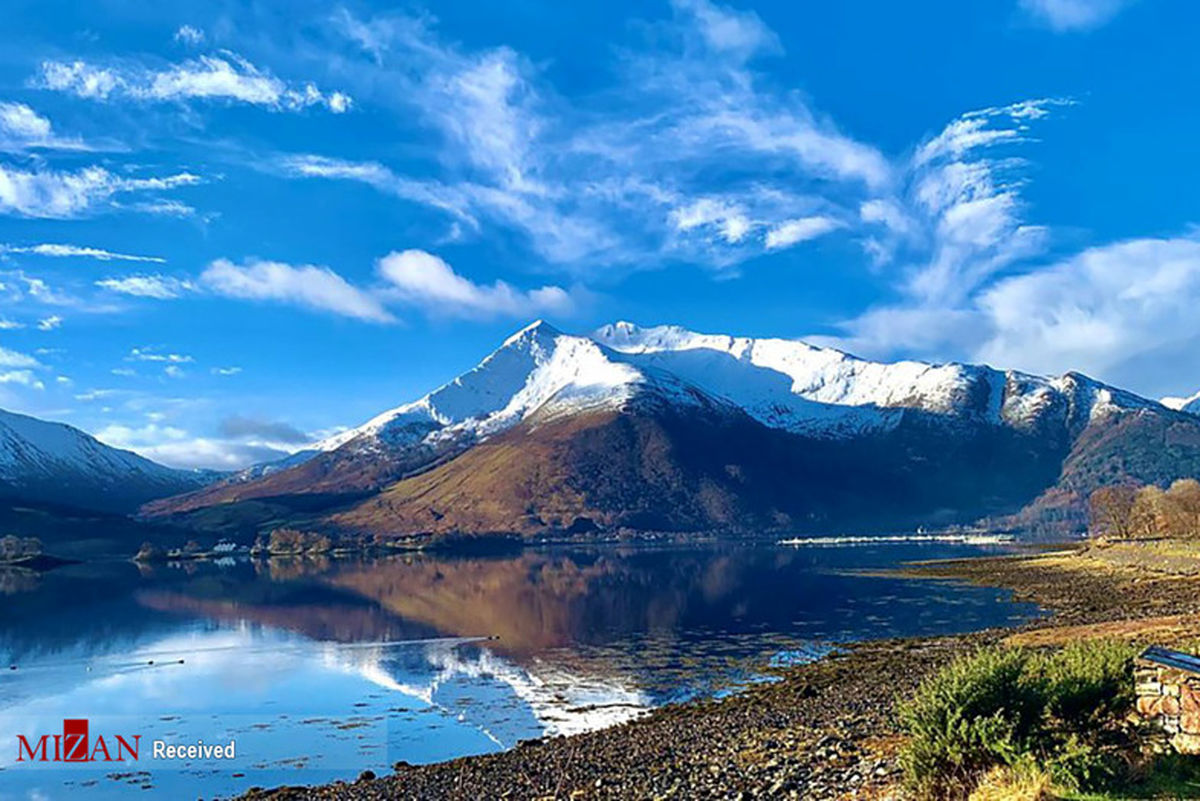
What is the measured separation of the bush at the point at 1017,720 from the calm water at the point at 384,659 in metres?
26.5

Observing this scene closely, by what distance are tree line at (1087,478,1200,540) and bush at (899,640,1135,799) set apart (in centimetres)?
14050

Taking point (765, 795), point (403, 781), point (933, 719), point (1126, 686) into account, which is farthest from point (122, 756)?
point (1126, 686)

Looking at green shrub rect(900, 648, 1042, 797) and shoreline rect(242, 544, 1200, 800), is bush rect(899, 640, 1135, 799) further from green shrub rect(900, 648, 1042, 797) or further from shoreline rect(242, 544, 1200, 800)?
shoreline rect(242, 544, 1200, 800)

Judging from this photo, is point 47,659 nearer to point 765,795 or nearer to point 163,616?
point 163,616

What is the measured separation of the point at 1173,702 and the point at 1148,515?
160500 millimetres

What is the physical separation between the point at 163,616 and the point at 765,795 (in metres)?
109

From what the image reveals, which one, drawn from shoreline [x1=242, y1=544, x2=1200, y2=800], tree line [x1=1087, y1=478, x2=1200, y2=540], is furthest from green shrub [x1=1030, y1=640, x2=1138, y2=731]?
tree line [x1=1087, y1=478, x2=1200, y2=540]

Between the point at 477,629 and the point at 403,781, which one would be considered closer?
the point at 403,781

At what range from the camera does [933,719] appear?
18203mm

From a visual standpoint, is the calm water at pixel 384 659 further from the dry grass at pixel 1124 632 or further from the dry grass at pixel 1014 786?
the dry grass at pixel 1014 786

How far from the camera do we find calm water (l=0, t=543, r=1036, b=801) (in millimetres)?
42094

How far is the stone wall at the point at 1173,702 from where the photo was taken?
17828mm

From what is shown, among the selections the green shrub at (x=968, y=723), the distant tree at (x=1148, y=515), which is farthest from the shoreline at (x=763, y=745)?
the distant tree at (x=1148, y=515)

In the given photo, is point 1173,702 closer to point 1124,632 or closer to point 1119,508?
point 1124,632
